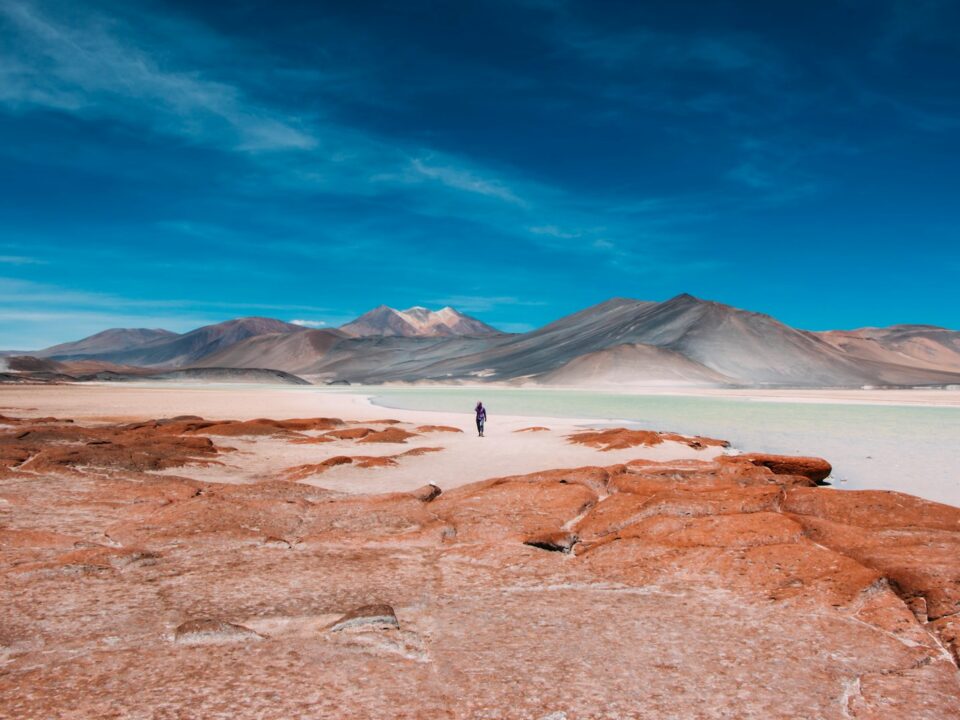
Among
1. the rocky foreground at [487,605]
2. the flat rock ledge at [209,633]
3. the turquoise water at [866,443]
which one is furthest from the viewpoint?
the turquoise water at [866,443]

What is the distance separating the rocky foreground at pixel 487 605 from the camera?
3824 mm

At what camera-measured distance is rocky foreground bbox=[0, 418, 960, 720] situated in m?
3.82

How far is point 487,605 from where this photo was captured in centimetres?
536

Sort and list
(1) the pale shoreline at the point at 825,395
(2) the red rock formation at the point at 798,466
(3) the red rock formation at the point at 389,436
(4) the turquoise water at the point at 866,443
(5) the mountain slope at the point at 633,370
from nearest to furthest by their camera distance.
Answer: (2) the red rock formation at the point at 798,466
(4) the turquoise water at the point at 866,443
(3) the red rock formation at the point at 389,436
(1) the pale shoreline at the point at 825,395
(5) the mountain slope at the point at 633,370

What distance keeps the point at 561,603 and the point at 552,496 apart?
3.82 meters

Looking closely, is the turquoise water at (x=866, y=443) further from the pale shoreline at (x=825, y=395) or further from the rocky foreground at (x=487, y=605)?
the pale shoreline at (x=825, y=395)

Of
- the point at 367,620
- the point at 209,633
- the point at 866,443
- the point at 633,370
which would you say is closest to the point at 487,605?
the point at 367,620

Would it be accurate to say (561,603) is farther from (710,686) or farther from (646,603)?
(710,686)

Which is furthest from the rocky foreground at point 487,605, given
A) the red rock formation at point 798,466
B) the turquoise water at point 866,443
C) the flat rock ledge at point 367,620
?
the turquoise water at point 866,443

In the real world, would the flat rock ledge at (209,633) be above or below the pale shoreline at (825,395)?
below

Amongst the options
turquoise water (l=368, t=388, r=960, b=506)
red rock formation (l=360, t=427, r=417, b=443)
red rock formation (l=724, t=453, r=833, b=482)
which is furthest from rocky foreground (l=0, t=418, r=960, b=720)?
red rock formation (l=360, t=427, r=417, b=443)

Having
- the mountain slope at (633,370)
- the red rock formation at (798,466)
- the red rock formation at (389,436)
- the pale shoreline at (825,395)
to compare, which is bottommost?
the red rock formation at (389,436)

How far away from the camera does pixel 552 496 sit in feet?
30.3

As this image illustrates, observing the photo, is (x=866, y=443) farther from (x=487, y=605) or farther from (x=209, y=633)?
(x=209, y=633)
